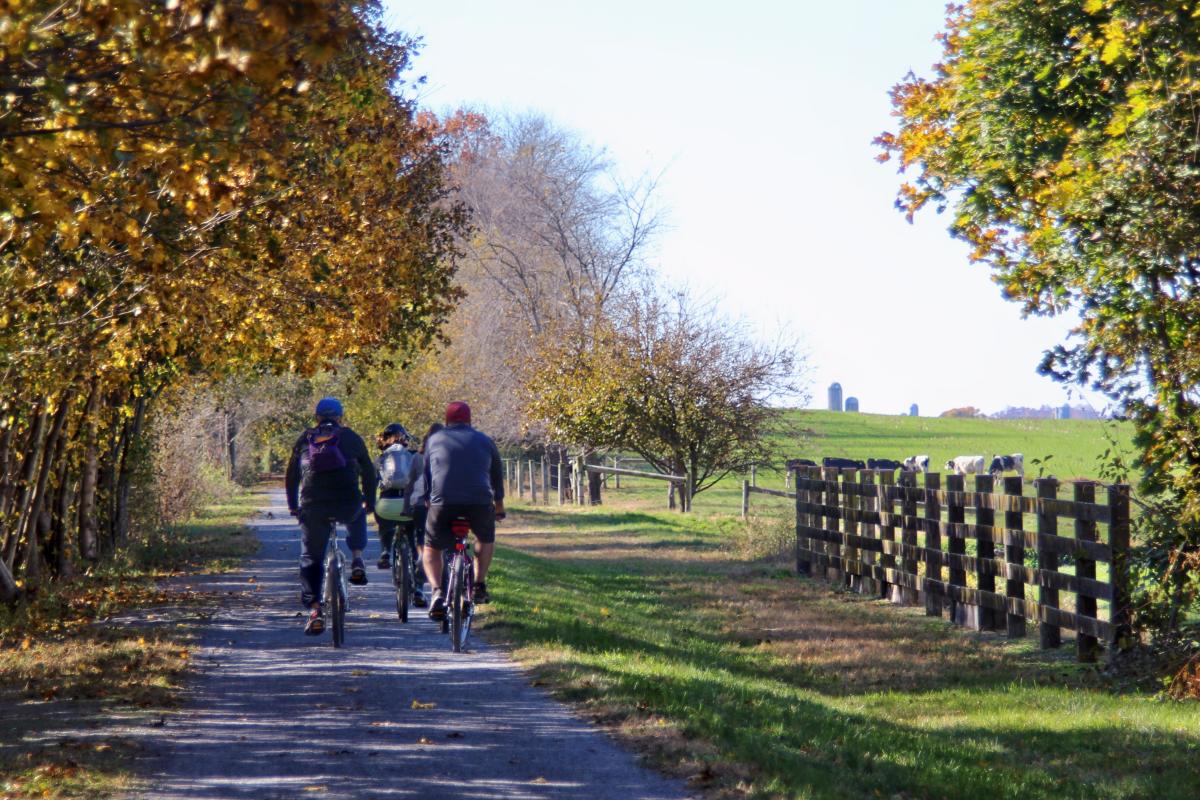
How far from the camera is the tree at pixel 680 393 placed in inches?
1464

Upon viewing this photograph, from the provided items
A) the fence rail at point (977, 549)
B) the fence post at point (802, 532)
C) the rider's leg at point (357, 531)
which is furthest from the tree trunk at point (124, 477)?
the rider's leg at point (357, 531)

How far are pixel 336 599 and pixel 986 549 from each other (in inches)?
259

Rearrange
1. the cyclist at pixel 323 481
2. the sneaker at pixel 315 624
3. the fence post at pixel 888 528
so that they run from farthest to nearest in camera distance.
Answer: the fence post at pixel 888 528, the sneaker at pixel 315 624, the cyclist at pixel 323 481

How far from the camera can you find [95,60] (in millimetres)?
7180

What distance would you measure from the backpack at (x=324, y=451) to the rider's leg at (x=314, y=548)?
423 millimetres

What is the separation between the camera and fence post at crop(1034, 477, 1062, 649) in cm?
1227

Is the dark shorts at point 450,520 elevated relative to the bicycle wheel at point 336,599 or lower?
elevated

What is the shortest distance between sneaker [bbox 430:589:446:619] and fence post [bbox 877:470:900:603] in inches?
284

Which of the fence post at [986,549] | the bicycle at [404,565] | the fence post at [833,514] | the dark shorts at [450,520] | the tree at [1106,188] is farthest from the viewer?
the fence post at [833,514]

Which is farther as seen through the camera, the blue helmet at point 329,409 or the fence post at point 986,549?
the fence post at point 986,549

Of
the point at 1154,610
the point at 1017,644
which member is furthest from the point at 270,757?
the point at 1017,644

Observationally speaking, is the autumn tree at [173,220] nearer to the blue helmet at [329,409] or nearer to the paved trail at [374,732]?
the blue helmet at [329,409]

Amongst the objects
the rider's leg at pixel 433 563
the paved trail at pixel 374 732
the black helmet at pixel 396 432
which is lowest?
the paved trail at pixel 374 732

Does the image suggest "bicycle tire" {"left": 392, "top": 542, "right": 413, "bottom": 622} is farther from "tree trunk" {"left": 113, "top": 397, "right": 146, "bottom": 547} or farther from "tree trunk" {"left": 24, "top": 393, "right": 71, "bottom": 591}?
"tree trunk" {"left": 113, "top": 397, "right": 146, "bottom": 547}
